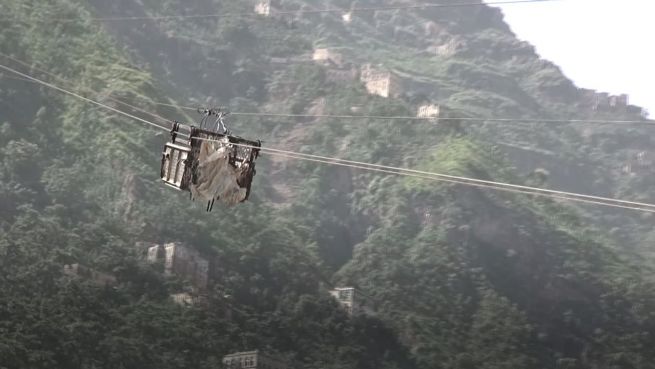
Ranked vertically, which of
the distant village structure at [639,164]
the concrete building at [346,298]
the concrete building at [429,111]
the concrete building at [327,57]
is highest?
the concrete building at [327,57]

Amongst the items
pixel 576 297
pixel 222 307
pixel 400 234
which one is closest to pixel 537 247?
pixel 576 297

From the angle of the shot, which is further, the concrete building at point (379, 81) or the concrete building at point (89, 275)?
the concrete building at point (379, 81)

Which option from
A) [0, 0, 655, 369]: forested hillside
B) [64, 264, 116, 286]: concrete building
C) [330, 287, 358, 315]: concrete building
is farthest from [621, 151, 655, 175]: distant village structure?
[64, 264, 116, 286]: concrete building

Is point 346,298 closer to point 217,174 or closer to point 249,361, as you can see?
point 249,361

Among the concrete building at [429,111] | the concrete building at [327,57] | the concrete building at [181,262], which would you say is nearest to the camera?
the concrete building at [181,262]

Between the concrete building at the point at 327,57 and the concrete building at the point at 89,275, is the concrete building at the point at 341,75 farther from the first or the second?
the concrete building at the point at 89,275

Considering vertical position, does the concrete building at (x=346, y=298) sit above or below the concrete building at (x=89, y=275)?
below

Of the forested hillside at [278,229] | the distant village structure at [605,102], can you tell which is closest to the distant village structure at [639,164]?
the forested hillside at [278,229]
